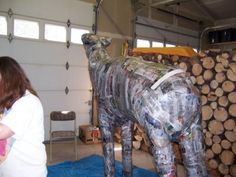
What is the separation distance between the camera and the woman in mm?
1533

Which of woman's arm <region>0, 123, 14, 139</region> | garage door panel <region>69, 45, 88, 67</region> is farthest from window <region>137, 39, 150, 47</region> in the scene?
woman's arm <region>0, 123, 14, 139</region>

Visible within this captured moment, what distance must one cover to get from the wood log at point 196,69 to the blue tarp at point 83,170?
1.47 m

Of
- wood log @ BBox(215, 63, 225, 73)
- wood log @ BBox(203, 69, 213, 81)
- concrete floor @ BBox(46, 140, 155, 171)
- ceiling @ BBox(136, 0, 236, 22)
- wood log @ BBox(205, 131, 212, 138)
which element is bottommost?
concrete floor @ BBox(46, 140, 155, 171)

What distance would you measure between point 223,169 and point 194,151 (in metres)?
1.95

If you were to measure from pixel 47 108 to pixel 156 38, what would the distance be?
3477 millimetres

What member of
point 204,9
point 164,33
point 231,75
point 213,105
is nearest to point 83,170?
point 213,105

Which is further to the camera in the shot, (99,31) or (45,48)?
(99,31)

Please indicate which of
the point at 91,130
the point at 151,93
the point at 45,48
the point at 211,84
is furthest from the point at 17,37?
the point at 151,93

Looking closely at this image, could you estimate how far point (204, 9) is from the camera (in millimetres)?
7926

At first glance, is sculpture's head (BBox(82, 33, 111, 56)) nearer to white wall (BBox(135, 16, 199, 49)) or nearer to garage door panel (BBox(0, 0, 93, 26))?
garage door panel (BBox(0, 0, 93, 26))

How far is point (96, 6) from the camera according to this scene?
5902 mm

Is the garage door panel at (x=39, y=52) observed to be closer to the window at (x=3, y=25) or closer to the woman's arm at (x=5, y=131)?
the window at (x=3, y=25)

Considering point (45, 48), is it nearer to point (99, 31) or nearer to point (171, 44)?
point (99, 31)

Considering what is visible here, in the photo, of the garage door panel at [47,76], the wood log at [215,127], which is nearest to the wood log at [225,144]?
the wood log at [215,127]
